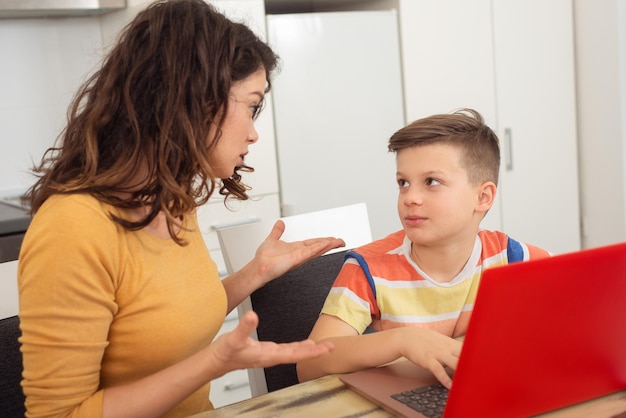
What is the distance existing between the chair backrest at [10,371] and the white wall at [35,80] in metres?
1.94

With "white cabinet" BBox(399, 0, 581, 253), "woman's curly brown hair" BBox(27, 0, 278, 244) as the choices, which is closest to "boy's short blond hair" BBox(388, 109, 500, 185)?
"woman's curly brown hair" BBox(27, 0, 278, 244)

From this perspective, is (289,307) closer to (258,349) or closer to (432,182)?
(432,182)

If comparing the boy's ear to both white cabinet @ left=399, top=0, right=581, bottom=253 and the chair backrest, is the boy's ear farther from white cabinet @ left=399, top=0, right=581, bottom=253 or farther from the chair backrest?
white cabinet @ left=399, top=0, right=581, bottom=253

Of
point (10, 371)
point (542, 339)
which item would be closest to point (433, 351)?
point (542, 339)

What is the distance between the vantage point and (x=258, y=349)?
0.99 metres

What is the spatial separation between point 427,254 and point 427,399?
1.37 feet

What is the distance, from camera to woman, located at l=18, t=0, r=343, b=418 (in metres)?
1.07

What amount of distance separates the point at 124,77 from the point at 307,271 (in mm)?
542

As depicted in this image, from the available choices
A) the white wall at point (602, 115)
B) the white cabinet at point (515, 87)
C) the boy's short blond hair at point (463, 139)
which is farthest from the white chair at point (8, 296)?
the white wall at point (602, 115)

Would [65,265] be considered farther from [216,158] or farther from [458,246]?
[458,246]

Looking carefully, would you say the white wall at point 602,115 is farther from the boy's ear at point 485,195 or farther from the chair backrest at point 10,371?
the chair backrest at point 10,371

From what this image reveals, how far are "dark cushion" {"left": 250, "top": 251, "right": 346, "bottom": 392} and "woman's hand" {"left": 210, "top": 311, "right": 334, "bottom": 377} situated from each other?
48 centimetres

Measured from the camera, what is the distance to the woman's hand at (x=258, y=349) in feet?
3.18

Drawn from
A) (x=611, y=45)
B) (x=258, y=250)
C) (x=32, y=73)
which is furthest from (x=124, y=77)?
(x=611, y=45)
